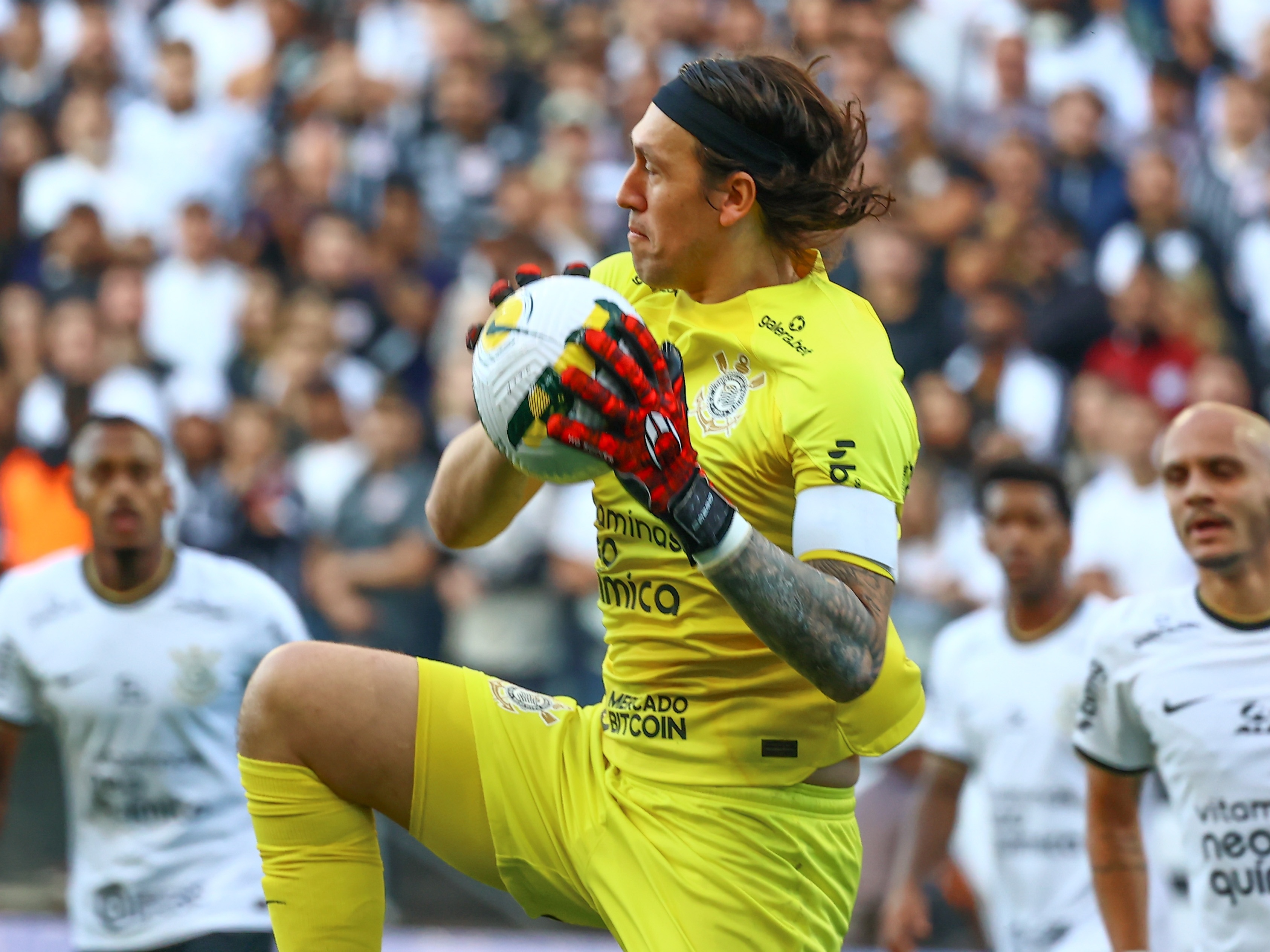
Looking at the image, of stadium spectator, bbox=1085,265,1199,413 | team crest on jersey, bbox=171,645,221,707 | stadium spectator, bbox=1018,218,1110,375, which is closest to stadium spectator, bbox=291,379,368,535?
team crest on jersey, bbox=171,645,221,707

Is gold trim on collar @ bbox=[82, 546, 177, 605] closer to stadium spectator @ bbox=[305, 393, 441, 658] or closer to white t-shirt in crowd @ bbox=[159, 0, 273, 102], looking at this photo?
stadium spectator @ bbox=[305, 393, 441, 658]

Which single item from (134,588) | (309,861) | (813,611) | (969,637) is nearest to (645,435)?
(813,611)

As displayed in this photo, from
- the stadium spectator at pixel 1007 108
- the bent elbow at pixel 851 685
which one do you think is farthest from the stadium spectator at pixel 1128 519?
the bent elbow at pixel 851 685

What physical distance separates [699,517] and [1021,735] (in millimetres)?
3496

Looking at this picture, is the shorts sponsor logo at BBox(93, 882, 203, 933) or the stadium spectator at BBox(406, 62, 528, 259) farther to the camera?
the stadium spectator at BBox(406, 62, 528, 259)

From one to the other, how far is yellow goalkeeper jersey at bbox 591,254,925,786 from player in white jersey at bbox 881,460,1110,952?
2.59 metres

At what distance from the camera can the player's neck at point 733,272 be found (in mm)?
3453

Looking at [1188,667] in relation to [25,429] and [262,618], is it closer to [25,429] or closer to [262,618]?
[262,618]

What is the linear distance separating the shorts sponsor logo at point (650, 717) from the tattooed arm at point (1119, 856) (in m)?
1.75

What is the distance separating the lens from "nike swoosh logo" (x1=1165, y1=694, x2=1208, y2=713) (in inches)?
171

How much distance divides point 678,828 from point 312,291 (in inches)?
263

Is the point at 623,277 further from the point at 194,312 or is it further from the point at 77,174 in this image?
the point at 77,174

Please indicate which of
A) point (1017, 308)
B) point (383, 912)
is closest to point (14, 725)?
point (383, 912)

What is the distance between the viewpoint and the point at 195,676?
5.23 m
